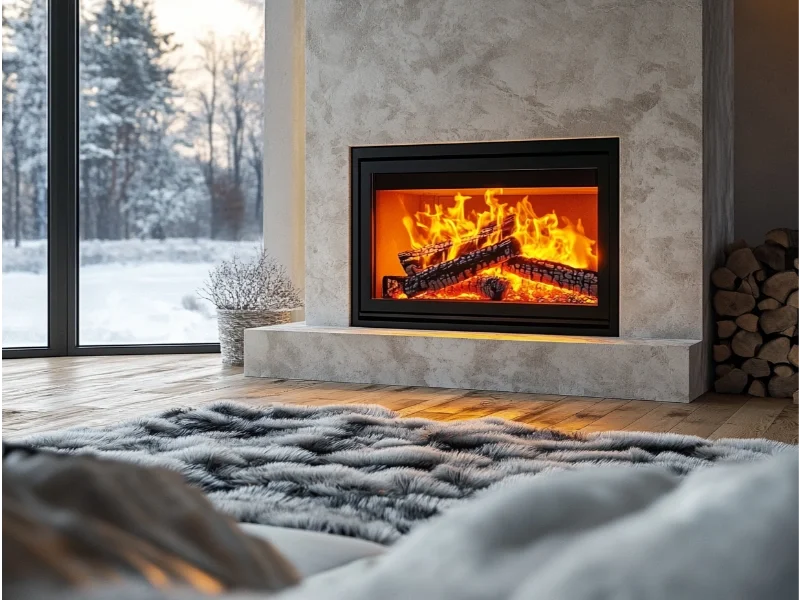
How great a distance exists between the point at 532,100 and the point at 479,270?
79cm

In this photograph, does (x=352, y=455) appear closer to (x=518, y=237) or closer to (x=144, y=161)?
(x=518, y=237)

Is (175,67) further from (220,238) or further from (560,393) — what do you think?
(560,393)

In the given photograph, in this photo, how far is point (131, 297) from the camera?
222 inches

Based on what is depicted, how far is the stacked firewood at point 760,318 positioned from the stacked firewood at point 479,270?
565 mm

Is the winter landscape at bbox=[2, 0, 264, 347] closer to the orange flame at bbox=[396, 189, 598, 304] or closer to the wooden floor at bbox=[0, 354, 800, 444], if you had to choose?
the wooden floor at bbox=[0, 354, 800, 444]

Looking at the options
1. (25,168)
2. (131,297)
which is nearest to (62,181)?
(25,168)

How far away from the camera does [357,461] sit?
268cm

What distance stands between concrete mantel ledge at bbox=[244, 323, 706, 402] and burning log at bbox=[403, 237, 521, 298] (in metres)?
0.25

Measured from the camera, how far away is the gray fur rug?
7.23 ft

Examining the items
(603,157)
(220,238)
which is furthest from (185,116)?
(603,157)

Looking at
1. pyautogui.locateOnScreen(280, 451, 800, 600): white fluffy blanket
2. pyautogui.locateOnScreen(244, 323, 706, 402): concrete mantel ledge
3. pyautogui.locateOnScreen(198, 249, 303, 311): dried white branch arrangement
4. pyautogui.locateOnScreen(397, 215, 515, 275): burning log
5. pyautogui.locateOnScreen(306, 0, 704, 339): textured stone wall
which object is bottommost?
pyautogui.locateOnScreen(244, 323, 706, 402): concrete mantel ledge

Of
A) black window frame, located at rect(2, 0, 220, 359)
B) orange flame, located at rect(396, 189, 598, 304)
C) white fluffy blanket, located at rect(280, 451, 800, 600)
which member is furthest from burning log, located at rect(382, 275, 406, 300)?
white fluffy blanket, located at rect(280, 451, 800, 600)

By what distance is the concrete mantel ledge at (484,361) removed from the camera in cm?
397

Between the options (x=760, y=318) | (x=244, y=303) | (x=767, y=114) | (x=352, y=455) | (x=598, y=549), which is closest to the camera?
(x=598, y=549)
